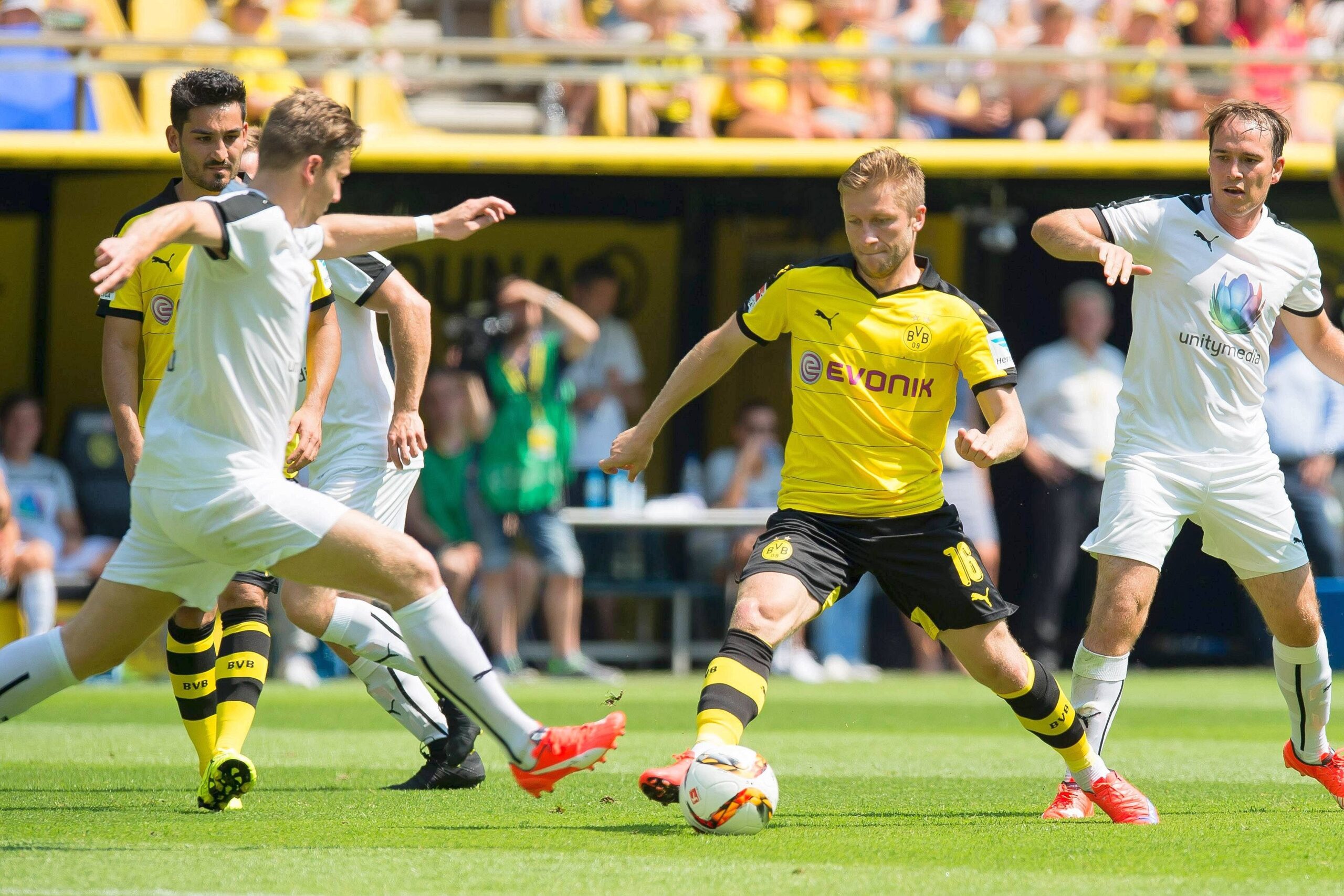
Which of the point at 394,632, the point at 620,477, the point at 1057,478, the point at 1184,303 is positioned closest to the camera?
the point at 1184,303

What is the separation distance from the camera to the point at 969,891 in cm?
431

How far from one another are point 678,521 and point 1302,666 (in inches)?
270

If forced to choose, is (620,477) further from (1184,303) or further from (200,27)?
(1184,303)

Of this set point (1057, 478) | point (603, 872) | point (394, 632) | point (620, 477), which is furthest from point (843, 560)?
point (620, 477)

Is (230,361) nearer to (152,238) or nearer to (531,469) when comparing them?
(152,238)

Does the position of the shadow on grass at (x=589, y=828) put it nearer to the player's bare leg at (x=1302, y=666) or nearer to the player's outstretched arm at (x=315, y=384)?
the player's outstretched arm at (x=315, y=384)

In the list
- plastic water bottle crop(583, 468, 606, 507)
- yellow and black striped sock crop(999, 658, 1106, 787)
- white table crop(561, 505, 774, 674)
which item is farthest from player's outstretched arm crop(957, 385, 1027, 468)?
plastic water bottle crop(583, 468, 606, 507)

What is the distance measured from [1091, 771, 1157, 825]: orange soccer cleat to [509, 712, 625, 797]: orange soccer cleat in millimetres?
1780

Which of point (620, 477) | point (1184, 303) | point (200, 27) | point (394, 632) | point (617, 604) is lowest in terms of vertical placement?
point (617, 604)

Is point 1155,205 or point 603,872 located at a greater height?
point 1155,205

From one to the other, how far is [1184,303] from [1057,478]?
6.80m

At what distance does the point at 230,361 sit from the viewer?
186 inches

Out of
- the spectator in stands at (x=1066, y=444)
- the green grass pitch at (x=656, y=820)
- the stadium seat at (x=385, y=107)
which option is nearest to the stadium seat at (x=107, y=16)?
the stadium seat at (x=385, y=107)

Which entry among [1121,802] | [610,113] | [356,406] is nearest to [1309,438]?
[610,113]
